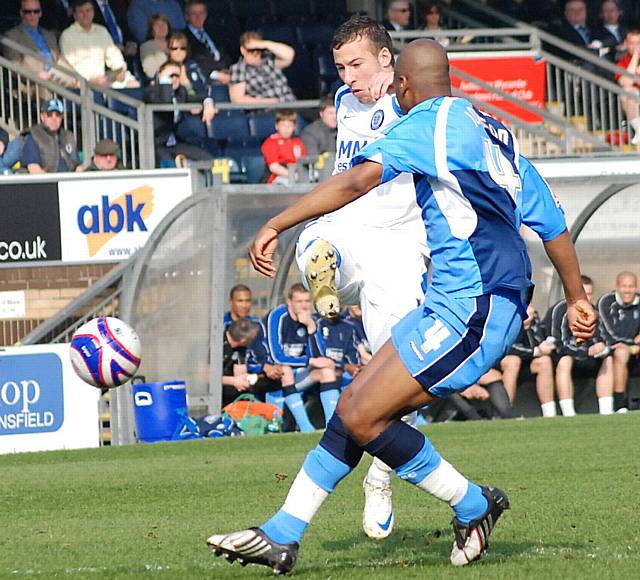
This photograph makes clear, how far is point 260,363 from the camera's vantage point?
15.8m

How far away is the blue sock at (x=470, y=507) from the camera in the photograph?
5922 millimetres

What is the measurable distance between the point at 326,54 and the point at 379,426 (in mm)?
16260

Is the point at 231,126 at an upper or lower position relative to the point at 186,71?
lower

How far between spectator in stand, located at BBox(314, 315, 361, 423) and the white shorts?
7607 mm

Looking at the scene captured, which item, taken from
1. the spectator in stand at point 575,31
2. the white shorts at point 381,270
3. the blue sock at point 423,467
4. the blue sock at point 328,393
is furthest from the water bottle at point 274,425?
the blue sock at point 423,467

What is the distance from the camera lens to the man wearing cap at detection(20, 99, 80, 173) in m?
18.2

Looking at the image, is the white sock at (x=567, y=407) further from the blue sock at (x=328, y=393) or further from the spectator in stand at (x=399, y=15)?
the spectator in stand at (x=399, y=15)

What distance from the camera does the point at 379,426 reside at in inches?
223

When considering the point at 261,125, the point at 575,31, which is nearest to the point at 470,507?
the point at 261,125

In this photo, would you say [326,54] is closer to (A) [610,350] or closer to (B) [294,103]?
(B) [294,103]

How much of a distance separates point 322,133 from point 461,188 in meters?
13.2

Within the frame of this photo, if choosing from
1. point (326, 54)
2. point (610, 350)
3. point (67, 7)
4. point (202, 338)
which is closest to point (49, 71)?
point (67, 7)

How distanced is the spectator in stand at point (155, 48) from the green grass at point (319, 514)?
834 centimetres

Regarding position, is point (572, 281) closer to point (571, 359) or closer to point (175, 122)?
point (571, 359)
